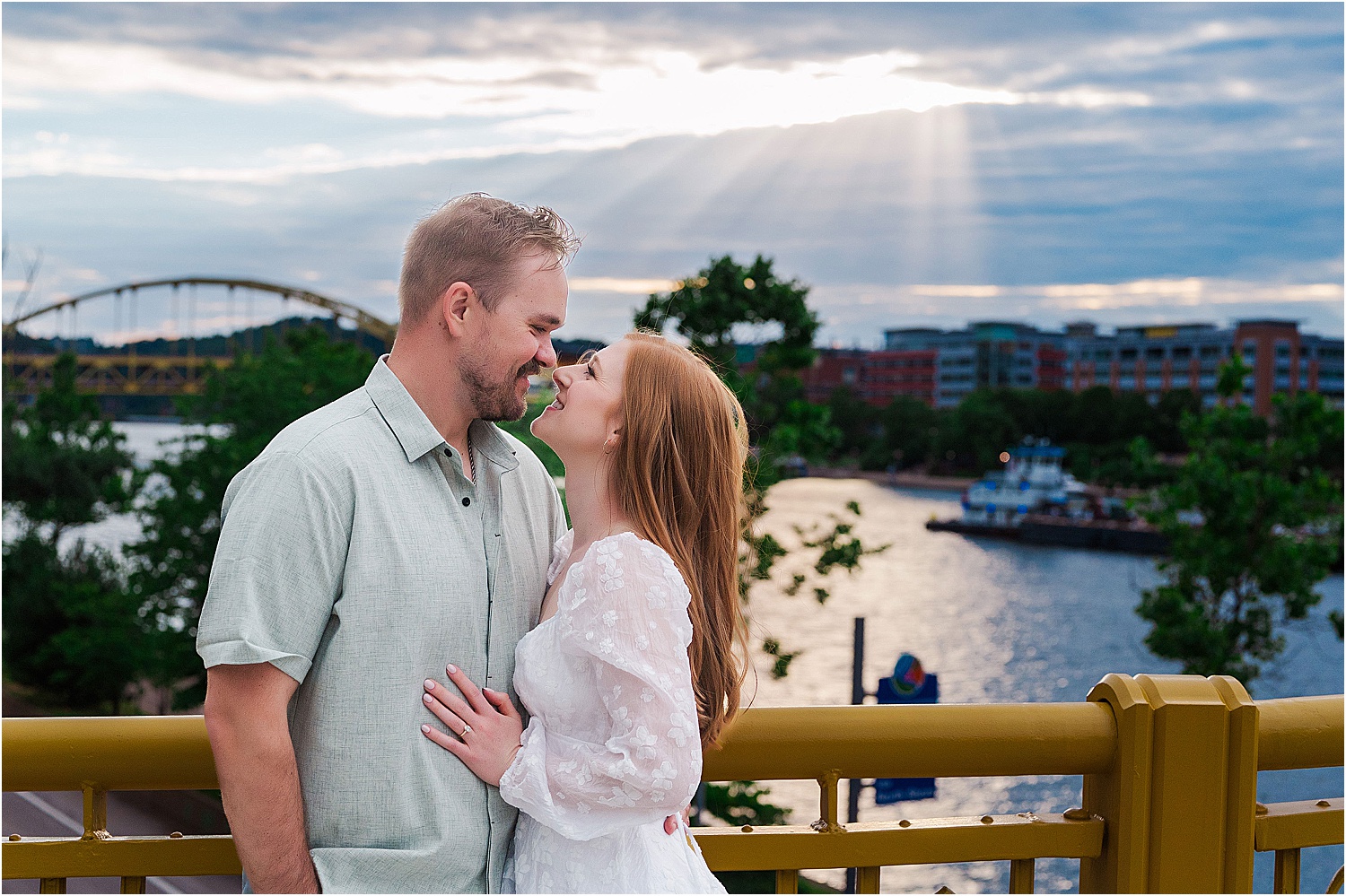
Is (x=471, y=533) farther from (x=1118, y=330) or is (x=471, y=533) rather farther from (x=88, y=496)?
(x=1118, y=330)

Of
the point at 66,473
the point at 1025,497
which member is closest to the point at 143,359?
the point at 66,473

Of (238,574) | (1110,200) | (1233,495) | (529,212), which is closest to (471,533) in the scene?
(238,574)

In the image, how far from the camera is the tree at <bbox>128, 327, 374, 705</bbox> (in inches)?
877

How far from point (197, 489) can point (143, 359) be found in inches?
815

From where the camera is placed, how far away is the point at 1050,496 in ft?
202

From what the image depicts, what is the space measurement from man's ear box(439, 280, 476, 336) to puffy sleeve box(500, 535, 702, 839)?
42 centimetres

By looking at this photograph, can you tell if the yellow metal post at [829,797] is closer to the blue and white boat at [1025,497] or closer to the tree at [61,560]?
the tree at [61,560]

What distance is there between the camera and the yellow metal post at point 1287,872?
2.19 m

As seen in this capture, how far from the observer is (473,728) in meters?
1.73

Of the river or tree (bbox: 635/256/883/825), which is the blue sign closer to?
tree (bbox: 635/256/883/825)

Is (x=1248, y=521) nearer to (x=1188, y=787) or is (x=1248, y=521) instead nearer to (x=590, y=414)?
(x=1188, y=787)

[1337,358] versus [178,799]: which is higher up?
[1337,358]

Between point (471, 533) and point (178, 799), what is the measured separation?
21.5 metres

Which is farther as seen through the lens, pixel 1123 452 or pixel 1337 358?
pixel 1337 358
